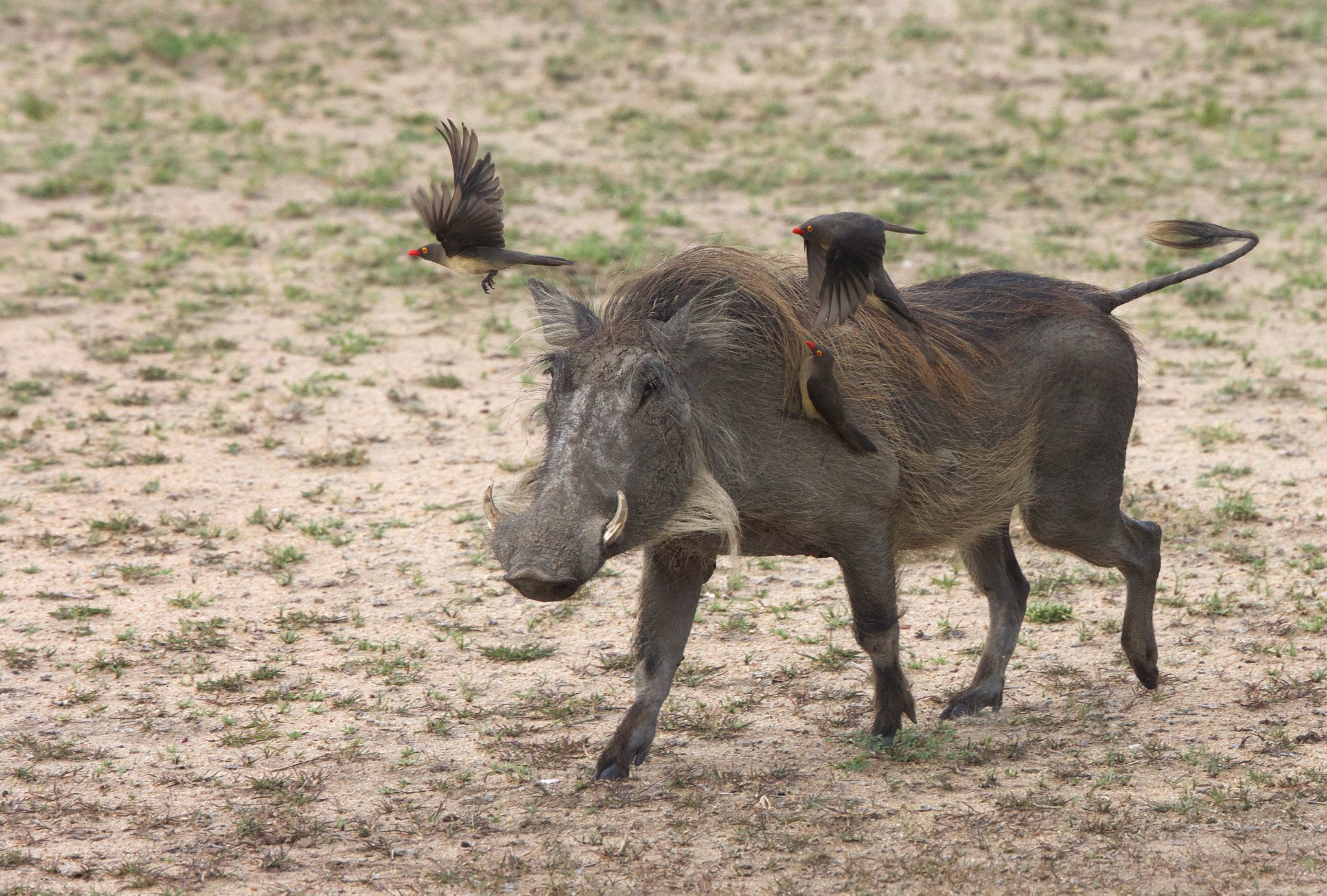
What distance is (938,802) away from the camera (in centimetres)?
A: 347

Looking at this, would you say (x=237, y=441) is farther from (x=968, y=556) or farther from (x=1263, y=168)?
(x=1263, y=168)

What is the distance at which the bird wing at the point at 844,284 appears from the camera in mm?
3197

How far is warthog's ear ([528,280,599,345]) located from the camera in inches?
138

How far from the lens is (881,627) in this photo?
367 centimetres

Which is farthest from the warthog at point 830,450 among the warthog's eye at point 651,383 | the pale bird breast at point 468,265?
the pale bird breast at point 468,265

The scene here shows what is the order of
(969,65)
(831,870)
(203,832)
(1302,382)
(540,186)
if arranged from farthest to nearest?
(969,65), (540,186), (1302,382), (203,832), (831,870)

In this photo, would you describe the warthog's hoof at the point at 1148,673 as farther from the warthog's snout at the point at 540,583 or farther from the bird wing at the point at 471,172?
the bird wing at the point at 471,172

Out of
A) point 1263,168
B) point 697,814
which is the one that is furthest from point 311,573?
point 1263,168

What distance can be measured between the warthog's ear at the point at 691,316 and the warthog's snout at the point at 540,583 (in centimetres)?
71

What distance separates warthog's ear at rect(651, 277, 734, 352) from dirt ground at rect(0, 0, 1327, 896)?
0.44m

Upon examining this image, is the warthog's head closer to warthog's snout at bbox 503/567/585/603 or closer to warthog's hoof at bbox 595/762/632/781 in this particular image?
warthog's snout at bbox 503/567/585/603

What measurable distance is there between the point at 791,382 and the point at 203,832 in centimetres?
176

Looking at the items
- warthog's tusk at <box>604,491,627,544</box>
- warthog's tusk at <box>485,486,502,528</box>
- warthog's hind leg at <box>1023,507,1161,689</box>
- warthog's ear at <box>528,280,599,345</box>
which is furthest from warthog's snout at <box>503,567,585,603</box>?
warthog's hind leg at <box>1023,507,1161,689</box>

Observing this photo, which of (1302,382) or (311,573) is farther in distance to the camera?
(1302,382)
